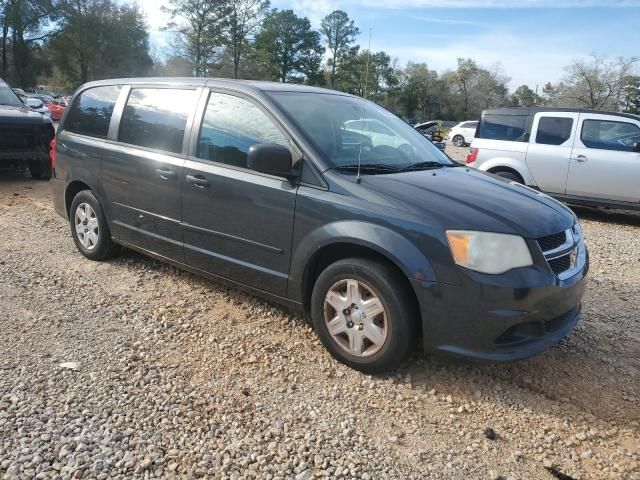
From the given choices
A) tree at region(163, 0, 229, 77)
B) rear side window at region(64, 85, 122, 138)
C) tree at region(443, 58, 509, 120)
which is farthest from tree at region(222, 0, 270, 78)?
rear side window at region(64, 85, 122, 138)

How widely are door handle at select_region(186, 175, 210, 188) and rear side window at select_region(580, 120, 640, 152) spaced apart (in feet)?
22.2

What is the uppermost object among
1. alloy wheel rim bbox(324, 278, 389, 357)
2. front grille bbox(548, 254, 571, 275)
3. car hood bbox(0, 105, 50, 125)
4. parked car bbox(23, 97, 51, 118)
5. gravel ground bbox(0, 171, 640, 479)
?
parked car bbox(23, 97, 51, 118)

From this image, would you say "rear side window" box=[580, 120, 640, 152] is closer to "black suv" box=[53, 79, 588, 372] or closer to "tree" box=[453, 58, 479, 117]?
"black suv" box=[53, 79, 588, 372]

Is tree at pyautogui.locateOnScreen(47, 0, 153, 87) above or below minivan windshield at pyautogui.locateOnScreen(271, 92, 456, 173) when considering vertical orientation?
above

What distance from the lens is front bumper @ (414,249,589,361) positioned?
2.70m

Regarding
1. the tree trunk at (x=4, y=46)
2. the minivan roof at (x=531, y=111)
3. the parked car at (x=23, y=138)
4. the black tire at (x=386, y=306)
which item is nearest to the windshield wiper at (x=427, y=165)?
the black tire at (x=386, y=306)

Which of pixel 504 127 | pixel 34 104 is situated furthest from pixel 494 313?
pixel 34 104

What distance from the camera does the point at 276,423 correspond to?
264 cm

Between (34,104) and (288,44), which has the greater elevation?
(288,44)

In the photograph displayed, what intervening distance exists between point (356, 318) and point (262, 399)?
715 mm

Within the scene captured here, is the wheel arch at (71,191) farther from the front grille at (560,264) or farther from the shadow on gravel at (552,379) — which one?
the front grille at (560,264)

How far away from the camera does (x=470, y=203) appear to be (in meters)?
3.00

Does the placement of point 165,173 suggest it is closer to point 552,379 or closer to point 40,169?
point 552,379

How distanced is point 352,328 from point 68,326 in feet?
6.69
